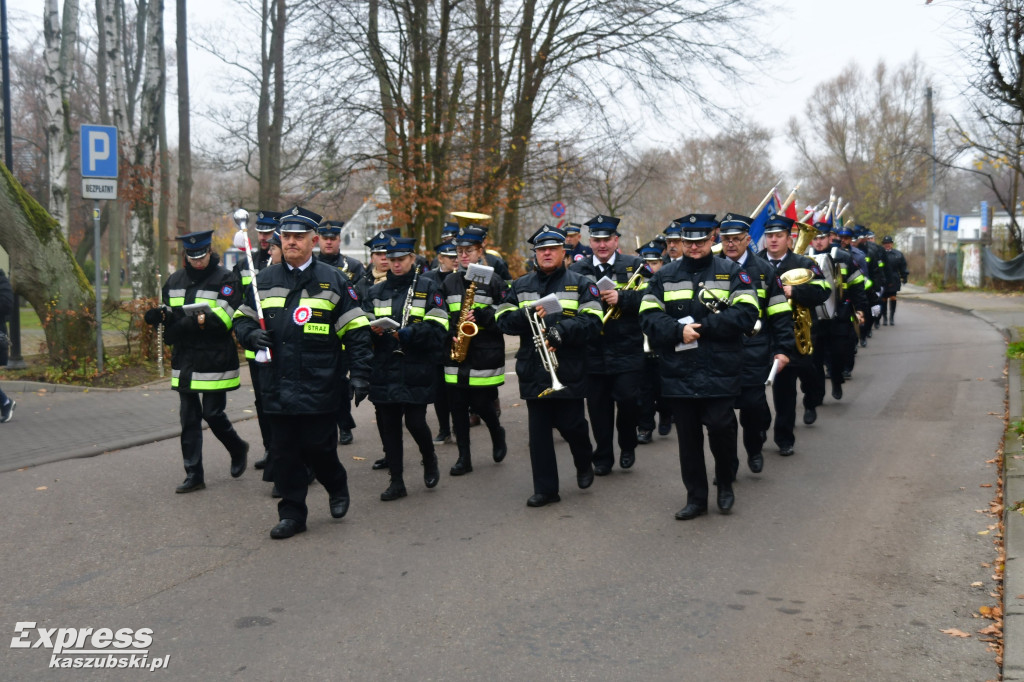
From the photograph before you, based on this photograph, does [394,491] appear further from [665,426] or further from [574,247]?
[574,247]

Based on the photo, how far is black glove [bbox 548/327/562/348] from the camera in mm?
7199

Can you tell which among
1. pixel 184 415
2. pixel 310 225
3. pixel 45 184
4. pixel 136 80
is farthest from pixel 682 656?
pixel 45 184

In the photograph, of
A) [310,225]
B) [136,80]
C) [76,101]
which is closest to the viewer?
[310,225]

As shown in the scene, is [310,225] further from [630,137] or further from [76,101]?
[76,101]

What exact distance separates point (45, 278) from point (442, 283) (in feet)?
25.0

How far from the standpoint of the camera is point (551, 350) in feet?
24.5

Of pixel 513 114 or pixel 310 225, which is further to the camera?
pixel 513 114

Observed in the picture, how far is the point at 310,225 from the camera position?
6.75 meters

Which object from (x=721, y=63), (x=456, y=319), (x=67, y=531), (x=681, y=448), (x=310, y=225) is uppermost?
(x=721, y=63)

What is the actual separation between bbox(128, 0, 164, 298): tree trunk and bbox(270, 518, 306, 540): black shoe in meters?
14.0

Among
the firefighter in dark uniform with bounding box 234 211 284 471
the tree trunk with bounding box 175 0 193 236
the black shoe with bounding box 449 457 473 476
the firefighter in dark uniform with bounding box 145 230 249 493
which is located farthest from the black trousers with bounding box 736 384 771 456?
the tree trunk with bounding box 175 0 193 236

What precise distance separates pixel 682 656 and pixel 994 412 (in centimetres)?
797

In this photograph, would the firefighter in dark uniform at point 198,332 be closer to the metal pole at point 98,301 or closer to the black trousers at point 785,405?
the black trousers at point 785,405

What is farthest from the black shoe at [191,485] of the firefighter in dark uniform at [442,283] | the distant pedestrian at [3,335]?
the distant pedestrian at [3,335]
